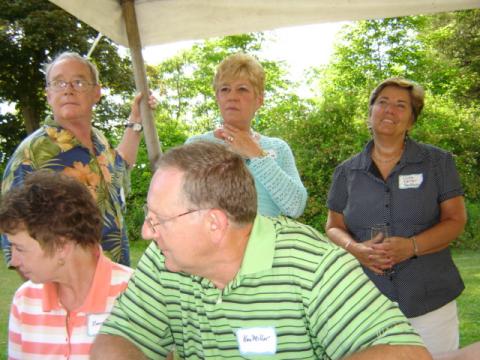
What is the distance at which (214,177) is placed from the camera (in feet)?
4.81

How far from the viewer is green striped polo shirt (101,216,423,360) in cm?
141

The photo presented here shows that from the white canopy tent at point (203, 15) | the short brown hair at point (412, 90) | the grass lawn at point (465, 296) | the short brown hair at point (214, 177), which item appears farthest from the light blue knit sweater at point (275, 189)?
the grass lawn at point (465, 296)

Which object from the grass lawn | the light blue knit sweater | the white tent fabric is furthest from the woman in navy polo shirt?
the grass lawn

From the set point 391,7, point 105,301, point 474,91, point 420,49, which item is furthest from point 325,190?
point 474,91

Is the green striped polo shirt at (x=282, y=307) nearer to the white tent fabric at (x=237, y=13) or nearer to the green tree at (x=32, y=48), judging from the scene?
the white tent fabric at (x=237, y=13)

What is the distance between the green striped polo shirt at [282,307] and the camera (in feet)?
4.63

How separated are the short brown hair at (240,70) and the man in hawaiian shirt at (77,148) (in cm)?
49

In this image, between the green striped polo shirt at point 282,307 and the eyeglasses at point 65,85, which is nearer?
the green striped polo shirt at point 282,307

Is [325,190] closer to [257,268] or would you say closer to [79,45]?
[257,268]

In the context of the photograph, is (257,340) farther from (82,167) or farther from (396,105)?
(396,105)

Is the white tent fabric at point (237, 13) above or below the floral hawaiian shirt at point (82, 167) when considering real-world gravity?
above

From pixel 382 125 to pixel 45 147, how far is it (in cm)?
175

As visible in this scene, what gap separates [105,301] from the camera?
2068 mm

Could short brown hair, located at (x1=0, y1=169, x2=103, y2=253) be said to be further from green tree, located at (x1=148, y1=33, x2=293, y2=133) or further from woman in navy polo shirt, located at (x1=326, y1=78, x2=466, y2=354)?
green tree, located at (x1=148, y1=33, x2=293, y2=133)
